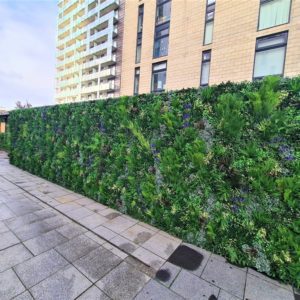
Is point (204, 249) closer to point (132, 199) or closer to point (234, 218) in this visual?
point (234, 218)

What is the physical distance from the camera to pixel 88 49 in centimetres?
2531

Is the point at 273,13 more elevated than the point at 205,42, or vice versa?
the point at 273,13

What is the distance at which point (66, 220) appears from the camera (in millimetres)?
3318

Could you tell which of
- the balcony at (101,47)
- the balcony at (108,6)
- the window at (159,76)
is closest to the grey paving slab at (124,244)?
the window at (159,76)

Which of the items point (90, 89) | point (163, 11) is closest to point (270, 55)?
point (163, 11)

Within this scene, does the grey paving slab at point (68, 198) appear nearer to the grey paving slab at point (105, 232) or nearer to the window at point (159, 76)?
the grey paving slab at point (105, 232)

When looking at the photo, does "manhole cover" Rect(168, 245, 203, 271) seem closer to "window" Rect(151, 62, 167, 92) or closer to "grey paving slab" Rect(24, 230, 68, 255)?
"grey paving slab" Rect(24, 230, 68, 255)

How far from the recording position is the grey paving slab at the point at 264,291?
6.15 feet

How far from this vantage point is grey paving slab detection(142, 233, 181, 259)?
2.51 meters

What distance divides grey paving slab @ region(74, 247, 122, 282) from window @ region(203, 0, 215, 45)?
11.2 m

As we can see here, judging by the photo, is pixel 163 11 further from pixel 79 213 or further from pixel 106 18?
pixel 79 213

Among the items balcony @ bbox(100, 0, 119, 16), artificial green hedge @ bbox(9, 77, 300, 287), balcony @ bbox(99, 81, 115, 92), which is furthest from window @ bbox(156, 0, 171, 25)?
balcony @ bbox(100, 0, 119, 16)

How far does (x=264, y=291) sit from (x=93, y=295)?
1839 mm

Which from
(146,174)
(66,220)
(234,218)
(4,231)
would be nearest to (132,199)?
(146,174)
